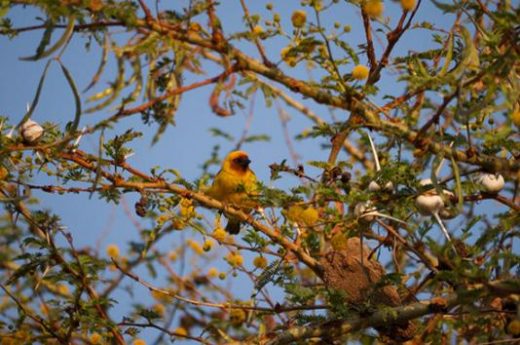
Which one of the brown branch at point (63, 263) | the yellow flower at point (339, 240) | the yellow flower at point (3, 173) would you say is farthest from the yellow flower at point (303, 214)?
the yellow flower at point (3, 173)

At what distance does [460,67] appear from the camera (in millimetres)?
2105

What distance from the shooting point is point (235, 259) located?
3.89 meters

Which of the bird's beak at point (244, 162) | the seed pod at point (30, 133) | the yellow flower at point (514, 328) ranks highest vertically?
the bird's beak at point (244, 162)

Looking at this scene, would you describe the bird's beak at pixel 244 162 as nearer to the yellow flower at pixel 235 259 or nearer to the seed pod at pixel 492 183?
the yellow flower at pixel 235 259

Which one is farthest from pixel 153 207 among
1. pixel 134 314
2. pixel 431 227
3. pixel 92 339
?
pixel 431 227

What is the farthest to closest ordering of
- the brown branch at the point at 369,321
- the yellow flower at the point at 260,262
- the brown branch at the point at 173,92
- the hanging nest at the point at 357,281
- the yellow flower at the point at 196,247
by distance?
the yellow flower at the point at 196,247, the yellow flower at the point at 260,262, the hanging nest at the point at 357,281, the brown branch at the point at 369,321, the brown branch at the point at 173,92

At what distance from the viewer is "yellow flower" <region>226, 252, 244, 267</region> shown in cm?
383

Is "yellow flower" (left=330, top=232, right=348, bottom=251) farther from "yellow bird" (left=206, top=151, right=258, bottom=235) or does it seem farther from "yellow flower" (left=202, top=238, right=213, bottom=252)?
"yellow flower" (left=202, top=238, right=213, bottom=252)

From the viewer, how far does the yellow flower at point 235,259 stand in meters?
3.83

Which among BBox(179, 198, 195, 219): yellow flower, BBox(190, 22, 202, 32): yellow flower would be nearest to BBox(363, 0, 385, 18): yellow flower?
BBox(190, 22, 202, 32): yellow flower

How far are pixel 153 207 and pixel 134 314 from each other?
0.72 meters

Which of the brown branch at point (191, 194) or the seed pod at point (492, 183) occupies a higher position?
the brown branch at point (191, 194)

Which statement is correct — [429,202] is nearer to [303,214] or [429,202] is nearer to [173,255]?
[303,214]

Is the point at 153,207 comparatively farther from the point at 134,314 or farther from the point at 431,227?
the point at 431,227
